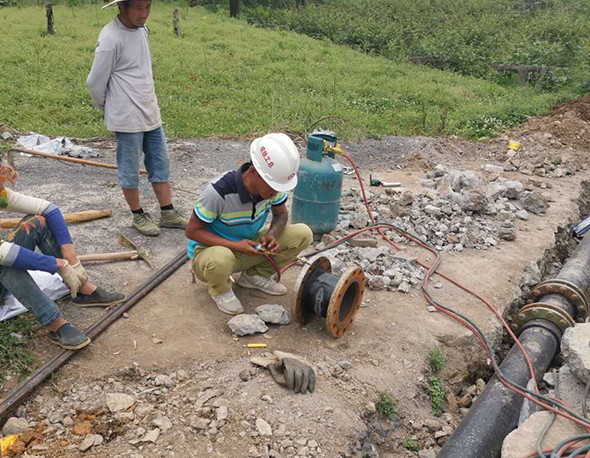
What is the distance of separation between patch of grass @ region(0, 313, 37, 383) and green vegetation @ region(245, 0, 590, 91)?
1285cm

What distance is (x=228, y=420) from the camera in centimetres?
302

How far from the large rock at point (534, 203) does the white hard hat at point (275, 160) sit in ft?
13.2

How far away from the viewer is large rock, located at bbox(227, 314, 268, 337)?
147 inches

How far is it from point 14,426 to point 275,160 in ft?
6.87

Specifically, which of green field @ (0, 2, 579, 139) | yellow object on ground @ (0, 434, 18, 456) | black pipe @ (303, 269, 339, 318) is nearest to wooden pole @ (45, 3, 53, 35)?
green field @ (0, 2, 579, 139)

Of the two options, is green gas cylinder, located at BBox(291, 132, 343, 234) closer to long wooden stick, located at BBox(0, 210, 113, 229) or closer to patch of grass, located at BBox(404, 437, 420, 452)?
long wooden stick, located at BBox(0, 210, 113, 229)

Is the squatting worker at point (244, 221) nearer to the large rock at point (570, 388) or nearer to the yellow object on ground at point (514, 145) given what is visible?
the large rock at point (570, 388)

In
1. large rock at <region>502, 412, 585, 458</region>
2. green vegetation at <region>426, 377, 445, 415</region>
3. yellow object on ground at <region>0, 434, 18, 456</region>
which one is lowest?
green vegetation at <region>426, 377, 445, 415</region>

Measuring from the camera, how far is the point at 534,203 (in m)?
6.51

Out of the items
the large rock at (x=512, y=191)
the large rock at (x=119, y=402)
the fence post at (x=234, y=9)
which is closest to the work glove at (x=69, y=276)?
the large rock at (x=119, y=402)

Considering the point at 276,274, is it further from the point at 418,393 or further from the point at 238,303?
the point at 418,393

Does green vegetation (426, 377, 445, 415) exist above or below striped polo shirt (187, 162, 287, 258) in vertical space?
below

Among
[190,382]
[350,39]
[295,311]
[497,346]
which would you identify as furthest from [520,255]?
[350,39]

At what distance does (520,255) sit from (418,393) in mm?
2463
